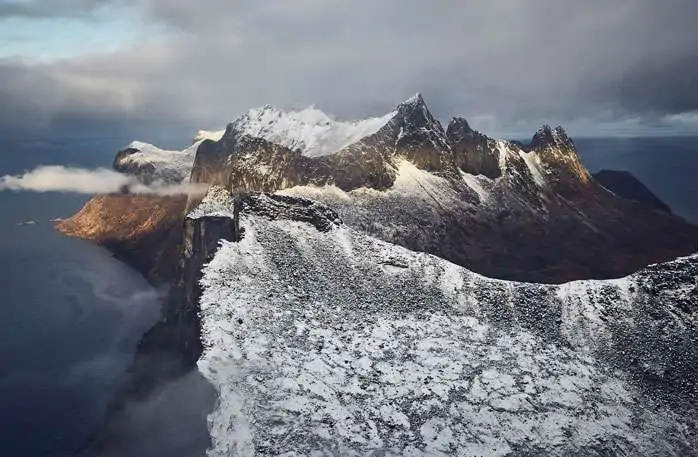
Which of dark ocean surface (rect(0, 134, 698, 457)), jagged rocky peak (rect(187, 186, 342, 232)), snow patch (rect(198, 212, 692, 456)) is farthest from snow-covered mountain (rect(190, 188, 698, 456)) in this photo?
dark ocean surface (rect(0, 134, 698, 457))

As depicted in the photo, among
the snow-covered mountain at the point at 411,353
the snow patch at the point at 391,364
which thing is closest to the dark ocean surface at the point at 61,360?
the snow-covered mountain at the point at 411,353

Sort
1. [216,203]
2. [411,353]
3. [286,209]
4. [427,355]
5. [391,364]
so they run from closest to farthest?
[391,364] < [427,355] < [411,353] < [286,209] < [216,203]

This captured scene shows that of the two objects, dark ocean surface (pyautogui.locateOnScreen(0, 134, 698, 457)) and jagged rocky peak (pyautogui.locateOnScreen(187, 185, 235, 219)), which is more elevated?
A: jagged rocky peak (pyautogui.locateOnScreen(187, 185, 235, 219))

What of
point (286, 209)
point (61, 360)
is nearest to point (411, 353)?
point (286, 209)

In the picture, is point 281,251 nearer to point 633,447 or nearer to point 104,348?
point 633,447

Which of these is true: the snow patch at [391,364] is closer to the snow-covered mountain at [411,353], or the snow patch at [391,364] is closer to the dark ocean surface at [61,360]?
the snow-covered mountain at [411,353]

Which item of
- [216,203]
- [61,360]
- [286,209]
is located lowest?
[61,360]

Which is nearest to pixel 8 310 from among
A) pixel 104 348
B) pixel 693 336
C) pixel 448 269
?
pixel 104 348

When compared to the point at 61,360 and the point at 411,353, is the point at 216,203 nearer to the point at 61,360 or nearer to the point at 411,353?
the point at 61,360

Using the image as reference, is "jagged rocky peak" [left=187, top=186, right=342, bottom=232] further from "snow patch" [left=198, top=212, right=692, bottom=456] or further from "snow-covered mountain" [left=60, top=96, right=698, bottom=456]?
"snow patch" [left=198, top=212, right=692, bottom=456]
